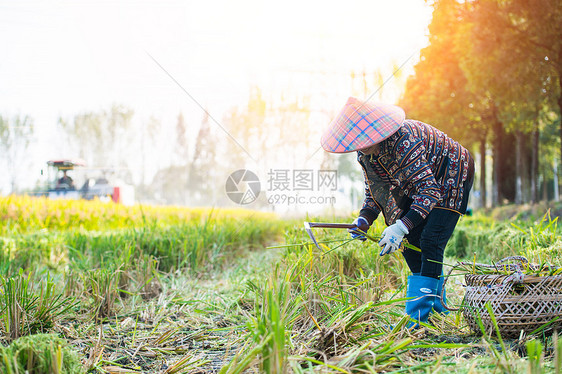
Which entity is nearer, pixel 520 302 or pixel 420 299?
pixel 520 302

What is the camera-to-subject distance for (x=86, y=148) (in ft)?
73.4

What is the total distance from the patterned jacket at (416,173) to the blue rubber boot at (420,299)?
0.34m

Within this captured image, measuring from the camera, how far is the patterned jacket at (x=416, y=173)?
217 centimetres

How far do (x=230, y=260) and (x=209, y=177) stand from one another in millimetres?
17549

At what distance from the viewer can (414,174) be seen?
2174 millimetres

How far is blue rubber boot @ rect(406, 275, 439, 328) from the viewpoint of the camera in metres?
2.17
